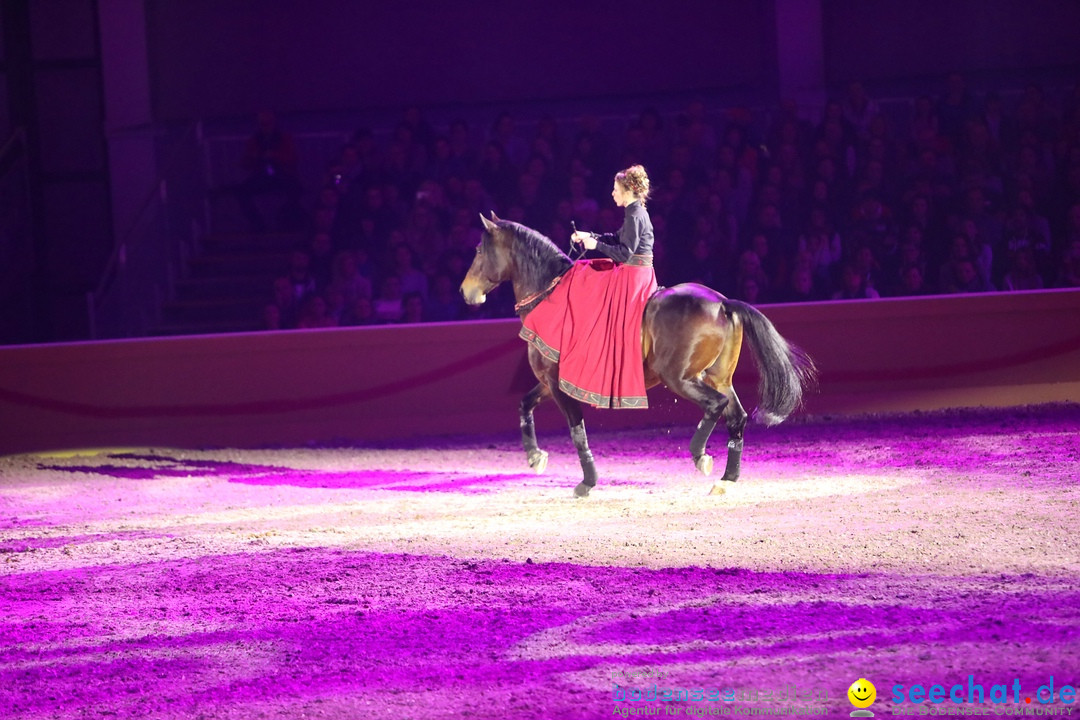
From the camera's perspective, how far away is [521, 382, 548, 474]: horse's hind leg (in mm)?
7906

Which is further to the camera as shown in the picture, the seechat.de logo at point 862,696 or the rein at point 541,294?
the rein at point 541,294

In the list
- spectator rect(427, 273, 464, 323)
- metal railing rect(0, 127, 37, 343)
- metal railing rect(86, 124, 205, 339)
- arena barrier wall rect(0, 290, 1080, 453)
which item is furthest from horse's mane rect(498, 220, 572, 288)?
metal railing rect(0, 127, 37, 343)

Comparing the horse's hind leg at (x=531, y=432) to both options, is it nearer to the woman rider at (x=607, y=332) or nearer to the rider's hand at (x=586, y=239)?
the woman rider at (x=607, y=332)

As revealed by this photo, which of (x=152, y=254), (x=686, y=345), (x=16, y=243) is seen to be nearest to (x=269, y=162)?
(x=152, y=254)

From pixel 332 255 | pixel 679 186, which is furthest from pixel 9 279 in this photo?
pixel 679 186

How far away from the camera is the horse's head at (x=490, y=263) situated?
7802mm

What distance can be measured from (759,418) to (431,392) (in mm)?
3989

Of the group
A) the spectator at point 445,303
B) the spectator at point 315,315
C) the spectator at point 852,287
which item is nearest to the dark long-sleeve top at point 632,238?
the spectator at point 445,303

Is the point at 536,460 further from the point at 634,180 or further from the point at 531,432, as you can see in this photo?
the point at 634,180

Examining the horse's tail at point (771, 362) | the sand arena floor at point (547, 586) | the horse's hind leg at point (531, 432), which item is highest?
the horse's tail at point (771, 362)

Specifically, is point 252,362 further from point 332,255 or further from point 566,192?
point 566,192

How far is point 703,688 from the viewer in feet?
13.2

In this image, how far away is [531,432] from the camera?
8.00 m

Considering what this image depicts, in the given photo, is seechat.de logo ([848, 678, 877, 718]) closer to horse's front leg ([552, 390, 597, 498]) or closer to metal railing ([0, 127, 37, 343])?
horse's front leg ([552, 390, 597, 498])
